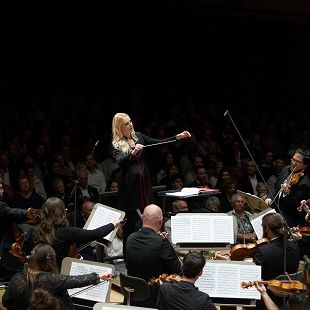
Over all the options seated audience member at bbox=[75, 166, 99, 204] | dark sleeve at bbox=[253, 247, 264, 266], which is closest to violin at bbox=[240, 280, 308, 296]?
dark sleeve at bbox=[253, 247, 264, 266]

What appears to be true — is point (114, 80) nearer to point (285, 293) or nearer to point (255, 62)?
point (255, 62)

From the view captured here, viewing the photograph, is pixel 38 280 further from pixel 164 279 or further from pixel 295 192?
pixel 295 192

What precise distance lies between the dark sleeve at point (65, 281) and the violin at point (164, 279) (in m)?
0.49

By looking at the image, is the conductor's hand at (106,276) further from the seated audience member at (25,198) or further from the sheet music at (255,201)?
the seated audience member at (25,198)

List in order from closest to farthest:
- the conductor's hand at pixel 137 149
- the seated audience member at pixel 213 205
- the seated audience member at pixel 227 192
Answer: the conductor's hand at pixel 137 149, the seated audience member at pixel 213 205, the seated audience member at pixel 227 192

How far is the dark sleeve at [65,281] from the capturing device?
486 cm

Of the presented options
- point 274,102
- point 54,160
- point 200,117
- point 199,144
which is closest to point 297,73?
point 274,102

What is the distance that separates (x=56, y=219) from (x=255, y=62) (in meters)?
9.58

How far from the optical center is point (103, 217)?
635 cm

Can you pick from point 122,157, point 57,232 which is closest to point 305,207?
point 122,157

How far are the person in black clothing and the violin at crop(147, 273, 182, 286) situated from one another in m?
1.37

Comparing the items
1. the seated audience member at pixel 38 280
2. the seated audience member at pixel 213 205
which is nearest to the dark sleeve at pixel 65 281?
the seated audience member at pixel 38 280

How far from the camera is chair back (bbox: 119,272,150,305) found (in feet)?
17.4

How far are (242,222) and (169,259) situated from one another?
216 centimetres
